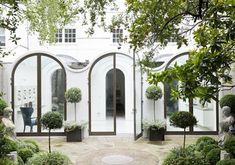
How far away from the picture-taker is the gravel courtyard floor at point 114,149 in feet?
24.3

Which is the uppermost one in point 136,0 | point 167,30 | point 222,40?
point 136,0

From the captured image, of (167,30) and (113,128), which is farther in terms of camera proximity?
(113,128)

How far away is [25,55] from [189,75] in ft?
27.5

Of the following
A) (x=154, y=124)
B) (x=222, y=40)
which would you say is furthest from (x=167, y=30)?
(x=154, y=124)

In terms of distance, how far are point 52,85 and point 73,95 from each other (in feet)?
3.48

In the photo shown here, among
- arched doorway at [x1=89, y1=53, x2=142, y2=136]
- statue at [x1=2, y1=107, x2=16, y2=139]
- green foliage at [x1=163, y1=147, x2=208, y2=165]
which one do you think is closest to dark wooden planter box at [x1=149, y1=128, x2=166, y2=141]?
arched doorway at [x1=89, y1=53, x2=142, y2=136]

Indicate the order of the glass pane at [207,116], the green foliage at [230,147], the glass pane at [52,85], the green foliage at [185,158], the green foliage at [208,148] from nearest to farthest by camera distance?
the green foliage at [230,147] → the green foliage at [185,158] → the green foliage at [208,148] → the glass pane at [207,116] → the glass pane at [52,85]

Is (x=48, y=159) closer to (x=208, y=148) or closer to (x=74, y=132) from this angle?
(x=208, y=148)

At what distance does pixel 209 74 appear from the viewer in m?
2.51

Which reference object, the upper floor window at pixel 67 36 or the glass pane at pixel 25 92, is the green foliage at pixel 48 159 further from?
the upper floor window at pixel 67 36

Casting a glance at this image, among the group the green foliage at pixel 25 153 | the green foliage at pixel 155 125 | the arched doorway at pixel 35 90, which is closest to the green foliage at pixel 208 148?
the green foliage at pixel 155 125

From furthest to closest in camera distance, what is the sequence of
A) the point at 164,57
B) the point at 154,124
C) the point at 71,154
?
the point at 164,57
the point at 154,124
the point at 71,154

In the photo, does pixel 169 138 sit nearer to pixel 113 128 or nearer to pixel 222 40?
pixel 113 128

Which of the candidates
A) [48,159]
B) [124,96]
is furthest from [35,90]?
[48,159]
